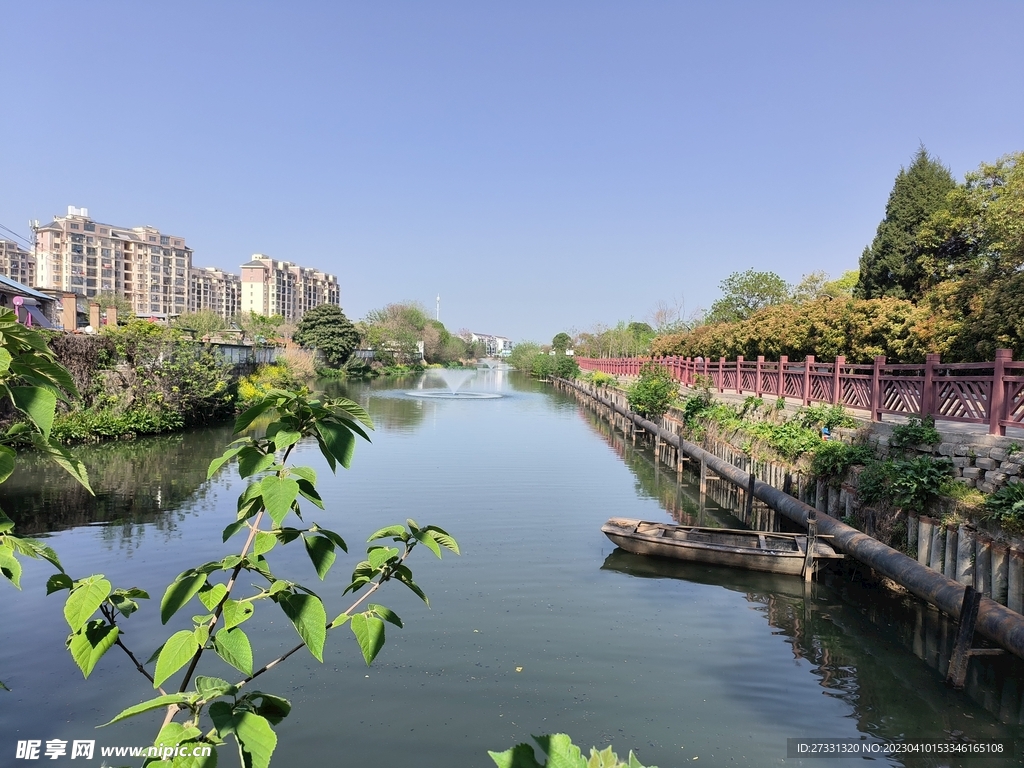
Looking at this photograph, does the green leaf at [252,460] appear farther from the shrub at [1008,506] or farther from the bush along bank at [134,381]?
the bush along bank at [134,381]

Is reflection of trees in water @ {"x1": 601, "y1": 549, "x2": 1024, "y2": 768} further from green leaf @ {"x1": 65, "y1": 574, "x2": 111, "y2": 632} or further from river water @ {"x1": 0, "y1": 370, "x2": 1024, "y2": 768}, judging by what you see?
green leaf @ {"x1": 65, "y1": 574, "x2": 111, "y2": 632}

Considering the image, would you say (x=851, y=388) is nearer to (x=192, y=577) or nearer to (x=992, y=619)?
(x=992, y=619)

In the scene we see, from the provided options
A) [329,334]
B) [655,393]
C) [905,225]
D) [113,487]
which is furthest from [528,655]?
[329,334]

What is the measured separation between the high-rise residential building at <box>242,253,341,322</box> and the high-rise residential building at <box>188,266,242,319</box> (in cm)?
436

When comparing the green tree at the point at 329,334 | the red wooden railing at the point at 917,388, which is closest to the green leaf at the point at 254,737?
A: the red wooden railing at the point at 917,388

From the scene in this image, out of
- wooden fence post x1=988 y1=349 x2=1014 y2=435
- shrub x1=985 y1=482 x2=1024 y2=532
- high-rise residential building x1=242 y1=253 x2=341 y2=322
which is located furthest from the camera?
high-rise residential building x1=242 y1=253 x2=341 y2=322

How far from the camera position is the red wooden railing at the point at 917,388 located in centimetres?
784

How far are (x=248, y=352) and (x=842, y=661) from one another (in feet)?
105

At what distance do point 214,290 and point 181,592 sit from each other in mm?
131564

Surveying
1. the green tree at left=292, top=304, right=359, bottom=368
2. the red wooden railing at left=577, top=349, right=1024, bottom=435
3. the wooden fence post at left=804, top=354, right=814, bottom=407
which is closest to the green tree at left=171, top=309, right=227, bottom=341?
the green tree at left=292, top=304, right=359, bottom=368

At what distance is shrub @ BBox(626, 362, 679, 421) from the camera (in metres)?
22.9

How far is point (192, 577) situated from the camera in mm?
1732

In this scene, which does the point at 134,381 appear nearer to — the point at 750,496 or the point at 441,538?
the point at 750,496

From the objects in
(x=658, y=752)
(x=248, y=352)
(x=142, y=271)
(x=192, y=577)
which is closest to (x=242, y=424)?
(x=192, y=577)
